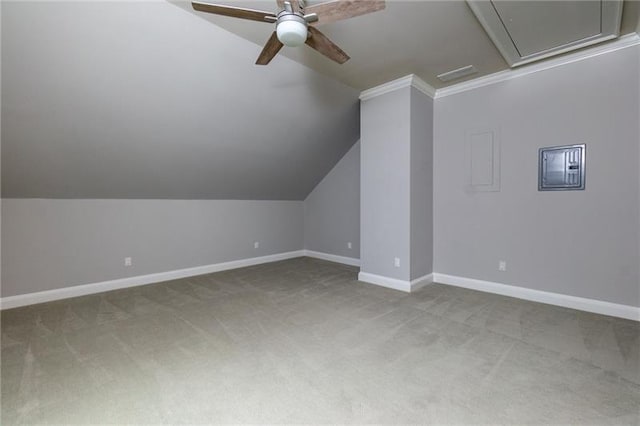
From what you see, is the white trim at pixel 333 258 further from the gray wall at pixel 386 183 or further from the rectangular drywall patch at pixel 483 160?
the rectangular drywall patch at pixel 483 160

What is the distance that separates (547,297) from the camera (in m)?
3.29

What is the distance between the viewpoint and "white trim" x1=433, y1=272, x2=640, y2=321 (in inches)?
113

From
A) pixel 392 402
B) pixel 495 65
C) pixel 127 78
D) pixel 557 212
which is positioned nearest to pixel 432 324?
pixel 392 402

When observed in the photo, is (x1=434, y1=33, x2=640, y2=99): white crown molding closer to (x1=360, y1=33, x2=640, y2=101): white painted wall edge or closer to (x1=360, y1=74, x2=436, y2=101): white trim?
(x1=360, y1=33, x2=640, y2=101): white painted wall edge

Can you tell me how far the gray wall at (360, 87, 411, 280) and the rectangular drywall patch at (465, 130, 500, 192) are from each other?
92cm

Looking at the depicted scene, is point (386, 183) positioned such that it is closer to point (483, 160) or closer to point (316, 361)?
point (483, 160)

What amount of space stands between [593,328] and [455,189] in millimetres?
2068

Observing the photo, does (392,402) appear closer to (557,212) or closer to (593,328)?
(593,328)

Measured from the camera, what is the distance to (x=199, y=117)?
3346 mm

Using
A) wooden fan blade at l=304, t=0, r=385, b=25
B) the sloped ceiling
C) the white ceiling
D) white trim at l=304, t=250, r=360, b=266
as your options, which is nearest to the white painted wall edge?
the white ceiling

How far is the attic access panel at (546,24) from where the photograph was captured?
2.30 meters

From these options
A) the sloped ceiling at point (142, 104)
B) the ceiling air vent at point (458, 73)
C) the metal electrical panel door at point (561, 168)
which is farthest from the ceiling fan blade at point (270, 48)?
the metal electrical panel door at point (561, 168)

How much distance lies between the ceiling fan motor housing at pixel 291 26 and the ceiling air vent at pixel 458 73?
7.84 ft

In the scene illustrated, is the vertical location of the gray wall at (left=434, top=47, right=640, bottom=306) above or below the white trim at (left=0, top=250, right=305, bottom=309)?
above
